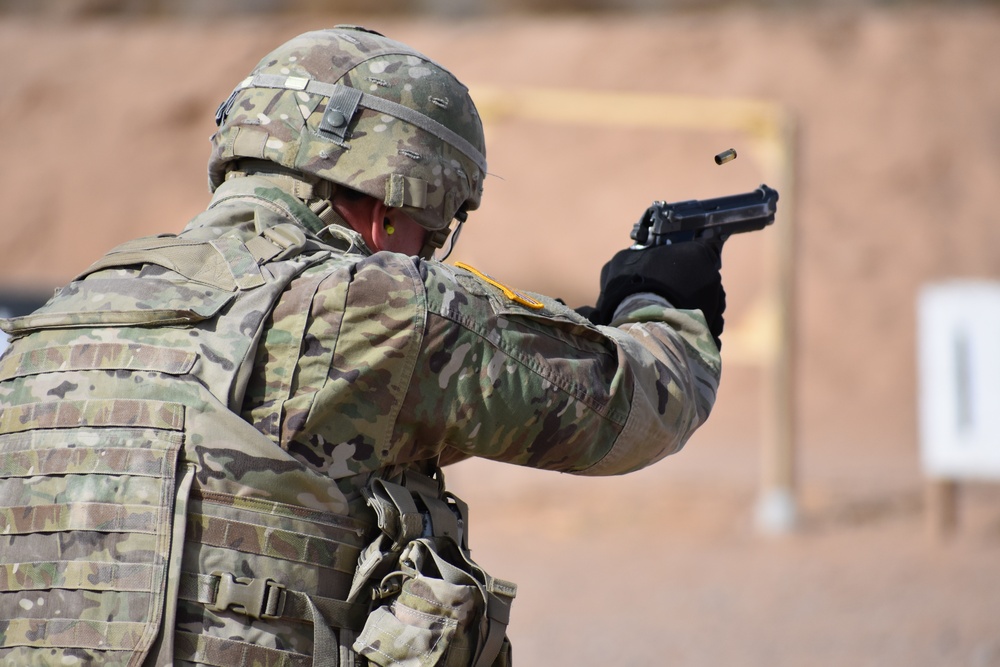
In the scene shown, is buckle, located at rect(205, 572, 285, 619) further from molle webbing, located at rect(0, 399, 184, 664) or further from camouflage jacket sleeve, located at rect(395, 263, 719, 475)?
camouflage jacket sleeve, located at rect(395, 263, 719, 475)

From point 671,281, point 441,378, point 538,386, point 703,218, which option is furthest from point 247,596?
point 703,218

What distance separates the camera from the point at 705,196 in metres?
14.2

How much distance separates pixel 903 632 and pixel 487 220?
10.3 metres

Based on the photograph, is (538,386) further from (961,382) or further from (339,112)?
(961,382)

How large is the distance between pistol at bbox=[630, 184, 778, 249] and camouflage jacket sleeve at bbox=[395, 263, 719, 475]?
42 cm

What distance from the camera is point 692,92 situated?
1597 cm

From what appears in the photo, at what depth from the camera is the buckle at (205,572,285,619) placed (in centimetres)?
189

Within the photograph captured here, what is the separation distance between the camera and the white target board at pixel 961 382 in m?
7.48

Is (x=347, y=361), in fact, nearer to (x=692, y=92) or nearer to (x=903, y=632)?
(x=903, y=632)

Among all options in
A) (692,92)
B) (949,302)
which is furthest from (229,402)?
(692,92)

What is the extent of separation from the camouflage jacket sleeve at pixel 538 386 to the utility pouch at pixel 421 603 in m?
0.14

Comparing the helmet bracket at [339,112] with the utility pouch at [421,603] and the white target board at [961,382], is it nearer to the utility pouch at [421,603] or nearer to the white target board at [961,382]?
the utility pouch at [421,603]

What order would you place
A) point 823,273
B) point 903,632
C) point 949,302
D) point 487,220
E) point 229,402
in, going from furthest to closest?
point 487,220
point 823,273
point 949,302
point 903,632
point 229,402

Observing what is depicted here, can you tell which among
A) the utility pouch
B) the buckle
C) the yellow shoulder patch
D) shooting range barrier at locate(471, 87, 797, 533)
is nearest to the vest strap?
the buckle
